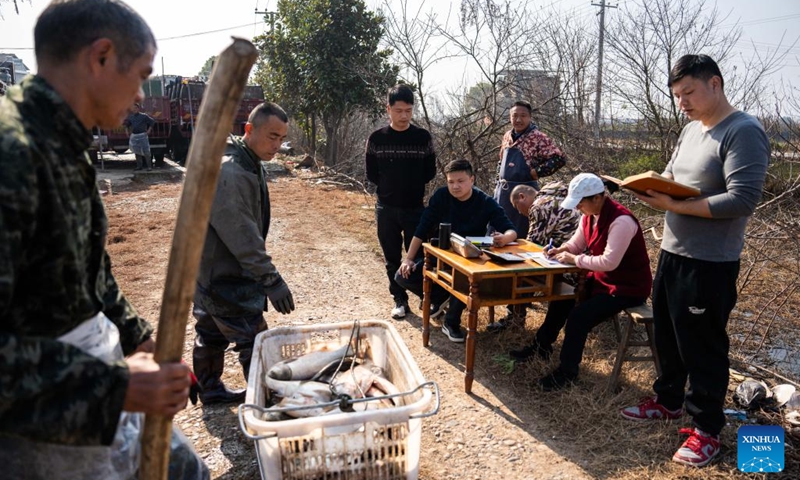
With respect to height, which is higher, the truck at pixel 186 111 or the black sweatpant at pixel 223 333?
the truck at pixel 186 111

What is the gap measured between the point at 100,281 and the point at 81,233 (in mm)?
260

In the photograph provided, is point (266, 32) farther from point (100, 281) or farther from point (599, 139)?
point (100, 281)

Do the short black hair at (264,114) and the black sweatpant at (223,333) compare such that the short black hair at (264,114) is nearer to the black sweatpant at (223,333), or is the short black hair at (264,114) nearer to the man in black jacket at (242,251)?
the man in black jacket at (242,251)

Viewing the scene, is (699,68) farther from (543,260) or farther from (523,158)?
(523,158)

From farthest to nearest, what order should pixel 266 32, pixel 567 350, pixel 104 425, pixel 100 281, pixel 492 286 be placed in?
1. pixel 266 32
2. pixel 492 286
3. pixel 567 350
4. pixel 100 281
5. pixel 104 425

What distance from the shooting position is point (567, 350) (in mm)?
3340

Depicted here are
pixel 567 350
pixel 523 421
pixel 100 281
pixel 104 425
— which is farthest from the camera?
pixel 567 350

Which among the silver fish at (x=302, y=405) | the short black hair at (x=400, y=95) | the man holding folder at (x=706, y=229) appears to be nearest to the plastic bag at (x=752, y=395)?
the man holding folder at (x=706, y=229)

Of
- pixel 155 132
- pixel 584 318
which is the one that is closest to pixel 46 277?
pixel 584 318

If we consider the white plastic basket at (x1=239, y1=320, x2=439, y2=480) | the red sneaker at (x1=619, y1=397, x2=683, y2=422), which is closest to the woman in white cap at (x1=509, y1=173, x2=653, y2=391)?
the red sneaker at (x1=619, y1=397, x2=683, y2=422)

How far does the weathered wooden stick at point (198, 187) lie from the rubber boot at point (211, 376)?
6.70ft

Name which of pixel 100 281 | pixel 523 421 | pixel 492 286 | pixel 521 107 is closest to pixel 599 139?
pixel 521 107

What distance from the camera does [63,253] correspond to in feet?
3.38

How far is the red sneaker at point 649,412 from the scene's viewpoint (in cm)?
301
